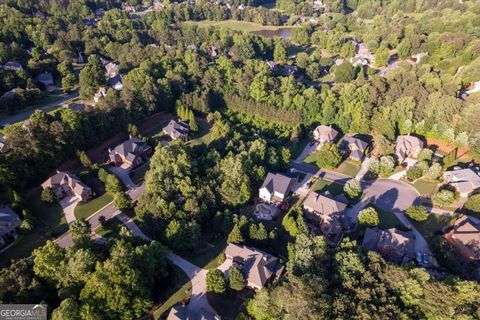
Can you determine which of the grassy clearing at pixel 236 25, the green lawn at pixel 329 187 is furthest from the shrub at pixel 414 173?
the grassy clearing at pixel 236 25

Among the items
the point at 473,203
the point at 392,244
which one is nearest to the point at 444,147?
the point at 473,203

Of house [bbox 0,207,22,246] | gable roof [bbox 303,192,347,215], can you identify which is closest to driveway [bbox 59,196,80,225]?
house [bbox 0,207,22,246]

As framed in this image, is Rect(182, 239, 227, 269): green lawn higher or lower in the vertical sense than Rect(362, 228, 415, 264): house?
lower

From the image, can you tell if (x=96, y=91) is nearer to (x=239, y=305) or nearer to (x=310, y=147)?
(x=310, y=147)

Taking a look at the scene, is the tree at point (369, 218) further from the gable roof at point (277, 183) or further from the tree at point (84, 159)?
the tree at point (84, 159)

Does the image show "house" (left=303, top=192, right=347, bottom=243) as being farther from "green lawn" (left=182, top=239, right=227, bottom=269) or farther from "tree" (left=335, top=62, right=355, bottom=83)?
"tree" (left=335, top=62, right=355, bottom=83)

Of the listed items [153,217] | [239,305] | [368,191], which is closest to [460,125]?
[368,191]

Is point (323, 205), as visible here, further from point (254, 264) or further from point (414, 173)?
point (414, 173)
